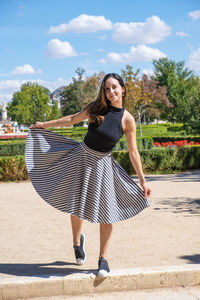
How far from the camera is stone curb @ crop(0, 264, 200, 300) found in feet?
9.43

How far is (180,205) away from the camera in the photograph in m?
6.43

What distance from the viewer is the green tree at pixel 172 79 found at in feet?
140

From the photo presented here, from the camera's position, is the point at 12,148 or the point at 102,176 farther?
the point at 12,148

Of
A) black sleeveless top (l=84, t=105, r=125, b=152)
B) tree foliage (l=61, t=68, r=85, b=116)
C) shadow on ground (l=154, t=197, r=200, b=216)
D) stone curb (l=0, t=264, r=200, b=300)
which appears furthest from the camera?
tree foliage (l=61, t=68, r=85, b=116)

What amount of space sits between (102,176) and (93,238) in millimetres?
1683

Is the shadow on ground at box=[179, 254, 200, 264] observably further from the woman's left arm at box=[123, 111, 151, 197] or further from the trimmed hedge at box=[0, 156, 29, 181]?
the trimmed hedge at box=[0, 156, 29, 181]

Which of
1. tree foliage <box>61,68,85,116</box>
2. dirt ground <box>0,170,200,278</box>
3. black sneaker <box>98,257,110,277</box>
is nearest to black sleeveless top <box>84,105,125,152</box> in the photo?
black sneaker <box>98,257,110,277</box>

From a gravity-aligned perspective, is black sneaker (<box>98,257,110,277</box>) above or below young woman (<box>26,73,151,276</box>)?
below

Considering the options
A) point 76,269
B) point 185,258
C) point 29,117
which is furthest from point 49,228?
point 29,117

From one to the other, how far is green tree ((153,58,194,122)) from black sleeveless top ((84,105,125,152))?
3932cm

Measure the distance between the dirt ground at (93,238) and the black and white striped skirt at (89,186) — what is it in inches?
25.1

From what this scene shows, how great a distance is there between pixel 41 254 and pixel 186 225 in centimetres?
214

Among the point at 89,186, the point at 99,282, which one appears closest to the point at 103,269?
the point at 99,282

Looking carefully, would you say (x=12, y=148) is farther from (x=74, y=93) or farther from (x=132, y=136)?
(x=74, y=93)
